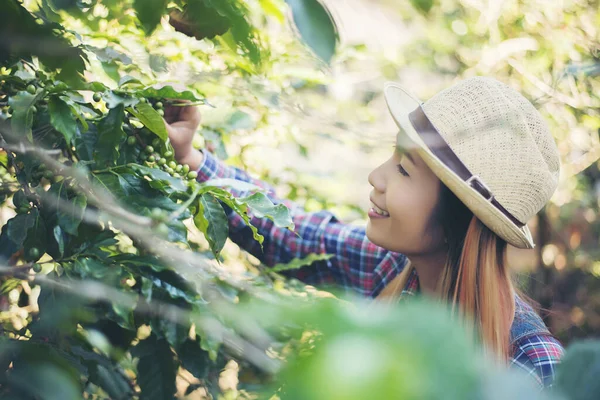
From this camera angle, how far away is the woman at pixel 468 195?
1.43m

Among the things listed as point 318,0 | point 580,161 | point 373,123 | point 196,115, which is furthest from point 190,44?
point 580,161

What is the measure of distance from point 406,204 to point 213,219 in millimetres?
696

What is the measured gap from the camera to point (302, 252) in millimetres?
1899

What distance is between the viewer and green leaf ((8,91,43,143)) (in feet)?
2.75

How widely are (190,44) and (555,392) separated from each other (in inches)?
49.7

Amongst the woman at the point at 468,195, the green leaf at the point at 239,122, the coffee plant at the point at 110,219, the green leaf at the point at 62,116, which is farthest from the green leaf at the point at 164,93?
the green leaf at the point at 239,122

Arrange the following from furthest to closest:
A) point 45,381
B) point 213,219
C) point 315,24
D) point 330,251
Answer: point 330,251
point 213,219
point 45,381
point 315,24

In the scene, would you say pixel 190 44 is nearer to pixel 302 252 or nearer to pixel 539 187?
pixel 302 252

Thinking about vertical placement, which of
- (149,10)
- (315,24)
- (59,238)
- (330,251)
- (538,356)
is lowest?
(330,251)

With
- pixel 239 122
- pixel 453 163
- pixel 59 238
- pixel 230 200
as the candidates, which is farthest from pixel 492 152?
pixel 59 238

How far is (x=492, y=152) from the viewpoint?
1.44 metres

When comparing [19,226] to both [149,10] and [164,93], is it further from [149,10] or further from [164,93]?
[149,10]

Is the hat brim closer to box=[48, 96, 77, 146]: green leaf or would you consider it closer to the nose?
the nose

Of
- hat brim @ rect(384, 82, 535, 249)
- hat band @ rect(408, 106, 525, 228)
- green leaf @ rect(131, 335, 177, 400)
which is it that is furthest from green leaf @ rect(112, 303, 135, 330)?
hat band @ rect(408, 106, 525, 228)
